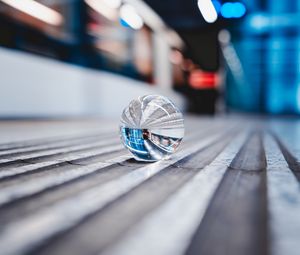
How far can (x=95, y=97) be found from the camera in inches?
297

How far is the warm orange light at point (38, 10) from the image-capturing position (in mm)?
5094

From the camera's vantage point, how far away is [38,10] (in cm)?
559

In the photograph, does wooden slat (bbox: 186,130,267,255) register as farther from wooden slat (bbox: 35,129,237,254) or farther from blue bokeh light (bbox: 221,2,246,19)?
blue bokeh light (bbox: 221,2,246,19)

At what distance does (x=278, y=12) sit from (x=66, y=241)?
13525 mm

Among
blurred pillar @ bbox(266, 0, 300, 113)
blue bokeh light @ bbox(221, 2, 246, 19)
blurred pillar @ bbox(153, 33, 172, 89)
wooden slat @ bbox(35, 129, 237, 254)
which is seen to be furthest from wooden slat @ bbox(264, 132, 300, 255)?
blurred pillar @ bbox(153, 33, 172, 89)

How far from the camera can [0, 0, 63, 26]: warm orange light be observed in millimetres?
5094

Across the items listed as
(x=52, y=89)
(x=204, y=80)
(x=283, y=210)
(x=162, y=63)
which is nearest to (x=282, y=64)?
(x=204, y=80)

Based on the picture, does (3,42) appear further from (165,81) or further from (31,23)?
(165,81)

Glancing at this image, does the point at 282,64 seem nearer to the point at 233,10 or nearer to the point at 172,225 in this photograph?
the point at 233,10

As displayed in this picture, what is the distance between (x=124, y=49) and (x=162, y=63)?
4320 millimetres

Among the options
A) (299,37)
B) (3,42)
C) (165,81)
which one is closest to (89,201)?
(3,42)

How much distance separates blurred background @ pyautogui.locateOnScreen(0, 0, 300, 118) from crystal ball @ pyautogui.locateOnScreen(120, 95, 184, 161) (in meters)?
3.88

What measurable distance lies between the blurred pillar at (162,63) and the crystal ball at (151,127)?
11.5m

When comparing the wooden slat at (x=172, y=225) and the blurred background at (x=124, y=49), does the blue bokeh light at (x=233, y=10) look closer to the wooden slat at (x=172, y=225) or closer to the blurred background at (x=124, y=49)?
the blurred background at (x=124, y=49)
